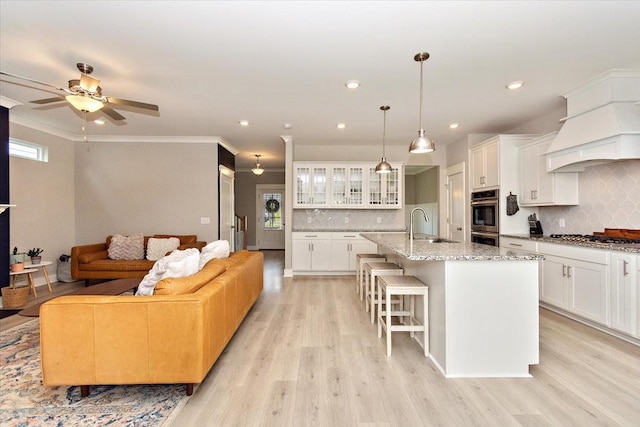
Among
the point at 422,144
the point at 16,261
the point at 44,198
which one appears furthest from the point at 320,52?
the point at 44,198

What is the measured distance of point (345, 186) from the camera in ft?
20.3

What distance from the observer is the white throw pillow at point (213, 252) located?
3264mm

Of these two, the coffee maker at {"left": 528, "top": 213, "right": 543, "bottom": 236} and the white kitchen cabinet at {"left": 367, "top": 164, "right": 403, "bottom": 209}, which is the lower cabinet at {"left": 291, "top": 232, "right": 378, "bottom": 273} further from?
the coffee maker at {"left": 528, "top": 213, "right": 543, "bottom": 236}

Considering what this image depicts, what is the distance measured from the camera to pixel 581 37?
8.04ft

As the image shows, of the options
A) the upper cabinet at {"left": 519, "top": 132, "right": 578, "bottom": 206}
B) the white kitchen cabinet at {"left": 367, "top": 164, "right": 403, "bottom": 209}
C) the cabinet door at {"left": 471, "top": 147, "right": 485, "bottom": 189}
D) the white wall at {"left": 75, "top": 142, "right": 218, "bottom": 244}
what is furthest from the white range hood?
the white wall at {"left": 75, "top": 142, "right": 218, "bottom": 244}

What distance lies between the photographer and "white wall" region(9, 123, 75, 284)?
466 cm

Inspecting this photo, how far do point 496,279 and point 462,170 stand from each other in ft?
12.4

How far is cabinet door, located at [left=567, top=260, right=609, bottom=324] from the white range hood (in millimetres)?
1108

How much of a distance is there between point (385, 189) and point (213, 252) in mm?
3874

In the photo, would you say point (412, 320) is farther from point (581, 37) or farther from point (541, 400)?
point (581, 37)

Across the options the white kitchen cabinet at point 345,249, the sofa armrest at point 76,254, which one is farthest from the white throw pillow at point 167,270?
the white kitchen cabinet at point 345,249

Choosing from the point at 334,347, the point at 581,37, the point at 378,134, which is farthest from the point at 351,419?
the point at 378,134

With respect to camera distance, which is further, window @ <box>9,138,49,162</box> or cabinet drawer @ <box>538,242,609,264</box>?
window @ <box>9,138,49,162</box>

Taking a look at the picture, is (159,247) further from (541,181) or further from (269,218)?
(541,181)
